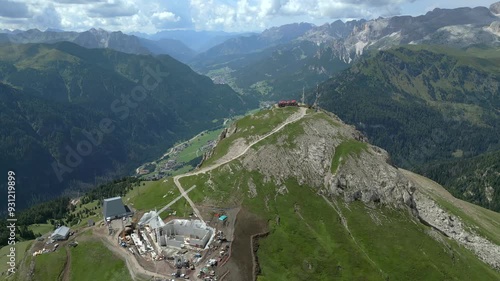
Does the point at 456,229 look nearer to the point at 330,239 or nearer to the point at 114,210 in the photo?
the point at 330,239

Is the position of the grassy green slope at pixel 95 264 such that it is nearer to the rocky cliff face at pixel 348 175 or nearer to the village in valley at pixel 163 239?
the village in valley at pixel 163 239

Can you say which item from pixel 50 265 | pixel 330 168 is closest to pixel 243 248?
pixel 50 265

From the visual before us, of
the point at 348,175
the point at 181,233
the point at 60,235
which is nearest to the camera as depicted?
the point at 181,233

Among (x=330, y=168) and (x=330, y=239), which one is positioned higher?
(x=330, y=168)

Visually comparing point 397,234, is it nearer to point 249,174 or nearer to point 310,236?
point 310,236

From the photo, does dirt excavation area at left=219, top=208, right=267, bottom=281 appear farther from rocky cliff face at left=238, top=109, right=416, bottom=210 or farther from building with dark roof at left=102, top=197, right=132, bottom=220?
building with dark roof at left=102, top=197, right=132, bottom=220

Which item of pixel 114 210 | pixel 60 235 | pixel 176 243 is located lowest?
pixel 60 235
